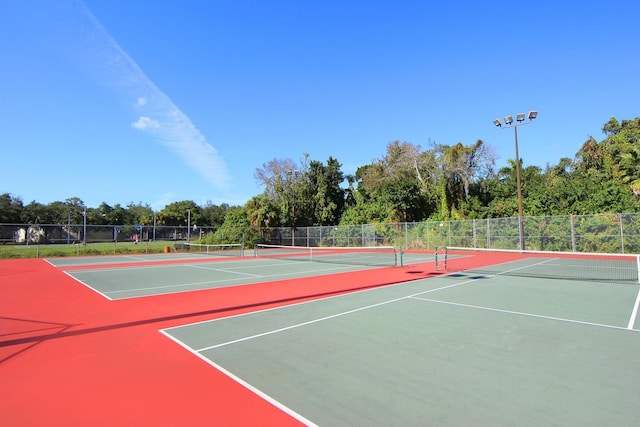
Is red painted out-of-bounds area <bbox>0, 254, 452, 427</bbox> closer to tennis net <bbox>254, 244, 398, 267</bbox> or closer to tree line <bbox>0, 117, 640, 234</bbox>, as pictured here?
tennis net <bbox>254, 244, 398, 267</bbox>

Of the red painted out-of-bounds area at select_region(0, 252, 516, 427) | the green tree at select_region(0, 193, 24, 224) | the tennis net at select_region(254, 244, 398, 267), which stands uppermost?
the green tree at select_region(0, 193, 24, 224)

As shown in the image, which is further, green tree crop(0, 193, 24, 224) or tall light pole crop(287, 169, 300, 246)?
green tree crop(0, 193, 24, 224)

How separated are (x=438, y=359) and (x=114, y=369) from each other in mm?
4589

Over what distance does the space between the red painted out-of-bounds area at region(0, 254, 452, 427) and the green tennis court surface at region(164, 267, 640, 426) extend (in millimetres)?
376

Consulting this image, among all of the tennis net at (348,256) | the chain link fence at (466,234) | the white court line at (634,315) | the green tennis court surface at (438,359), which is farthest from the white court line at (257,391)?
the chain link fence at (466,234)

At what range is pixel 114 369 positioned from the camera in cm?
482

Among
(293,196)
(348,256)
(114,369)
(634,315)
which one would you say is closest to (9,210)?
(293,196)

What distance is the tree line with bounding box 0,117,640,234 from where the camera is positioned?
2922 centimetres

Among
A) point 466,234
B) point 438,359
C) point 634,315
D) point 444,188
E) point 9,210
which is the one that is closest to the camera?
point 438,359

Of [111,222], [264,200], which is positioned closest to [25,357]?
[264,200]

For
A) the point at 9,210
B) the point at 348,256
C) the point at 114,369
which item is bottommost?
the point at 348,256

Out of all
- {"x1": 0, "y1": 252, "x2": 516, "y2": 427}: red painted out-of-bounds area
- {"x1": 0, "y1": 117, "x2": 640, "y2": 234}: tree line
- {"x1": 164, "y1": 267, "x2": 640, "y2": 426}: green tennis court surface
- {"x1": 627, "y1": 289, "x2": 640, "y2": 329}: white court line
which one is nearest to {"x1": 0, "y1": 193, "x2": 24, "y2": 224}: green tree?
{"x1": 0, "y1": 117, "x2": 640, "y2": 234}: tree line

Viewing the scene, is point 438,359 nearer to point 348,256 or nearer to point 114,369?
point 114,369

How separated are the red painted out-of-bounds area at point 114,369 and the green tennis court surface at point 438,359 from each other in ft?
1.23
